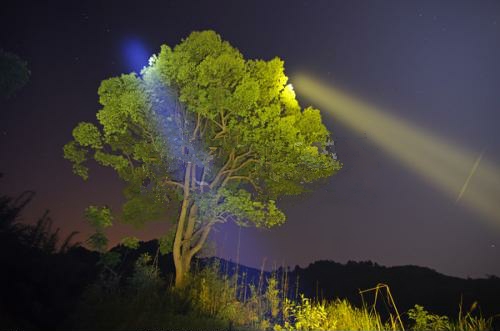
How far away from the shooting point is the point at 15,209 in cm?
674

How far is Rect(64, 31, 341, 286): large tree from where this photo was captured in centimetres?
1247

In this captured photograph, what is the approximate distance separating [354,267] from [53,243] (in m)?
30.9

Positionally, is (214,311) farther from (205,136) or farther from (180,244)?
(205,136)

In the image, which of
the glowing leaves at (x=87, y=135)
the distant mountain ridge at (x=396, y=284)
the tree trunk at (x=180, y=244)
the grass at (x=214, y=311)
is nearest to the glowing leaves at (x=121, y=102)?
the glowing leaves at (x=87, y=135)

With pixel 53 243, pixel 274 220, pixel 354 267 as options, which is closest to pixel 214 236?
pixel 274 220

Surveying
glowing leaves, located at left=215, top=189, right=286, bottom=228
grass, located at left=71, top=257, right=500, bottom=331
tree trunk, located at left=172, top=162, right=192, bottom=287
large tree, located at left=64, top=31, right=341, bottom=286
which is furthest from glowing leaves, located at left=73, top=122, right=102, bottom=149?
glowing leaves, located at left=215, top=189, right=286, bottom=228

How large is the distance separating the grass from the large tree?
5.09ft

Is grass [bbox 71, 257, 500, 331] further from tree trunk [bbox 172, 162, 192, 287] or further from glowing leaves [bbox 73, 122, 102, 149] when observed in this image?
glowing leaves [bbox 73, 122, 102, 149]

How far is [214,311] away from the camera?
1013 cm

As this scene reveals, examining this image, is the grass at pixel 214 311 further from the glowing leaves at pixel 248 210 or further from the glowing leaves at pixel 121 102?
the glowing leaves at pixel 121 102

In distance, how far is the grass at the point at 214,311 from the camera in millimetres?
7836

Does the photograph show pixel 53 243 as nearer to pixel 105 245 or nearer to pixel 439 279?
pixel 105 245

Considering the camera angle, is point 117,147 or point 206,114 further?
point 117,147

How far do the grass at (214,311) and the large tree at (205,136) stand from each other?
155 cm
